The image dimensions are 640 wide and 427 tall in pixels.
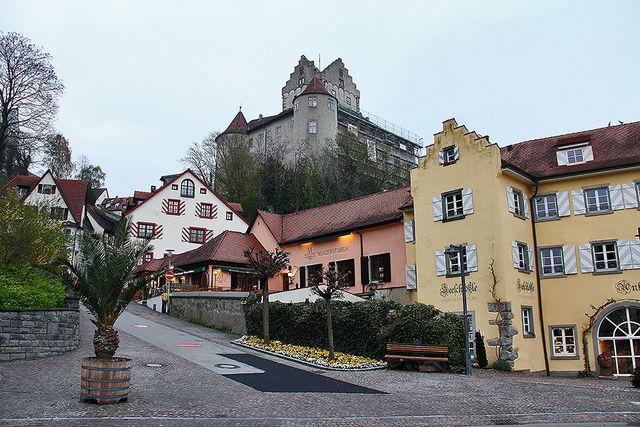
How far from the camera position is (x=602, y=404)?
1495cm

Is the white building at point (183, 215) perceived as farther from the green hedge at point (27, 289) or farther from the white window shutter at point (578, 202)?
the white window shutter at point (578, 202)

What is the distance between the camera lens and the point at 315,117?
2975 inches

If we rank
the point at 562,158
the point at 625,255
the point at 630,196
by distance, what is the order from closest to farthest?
the point at 625,255
the point at 630,196
the point at 562,158

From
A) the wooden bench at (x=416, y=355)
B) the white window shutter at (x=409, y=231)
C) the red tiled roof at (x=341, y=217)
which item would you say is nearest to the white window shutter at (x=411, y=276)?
the white window shutter at (x=409, y=231)

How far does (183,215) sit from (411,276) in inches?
1236

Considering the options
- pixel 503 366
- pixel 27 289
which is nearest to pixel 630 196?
pixel 503 366

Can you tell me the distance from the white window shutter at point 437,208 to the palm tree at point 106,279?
55.2ft

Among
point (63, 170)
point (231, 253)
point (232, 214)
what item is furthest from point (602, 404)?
point (63, 170)

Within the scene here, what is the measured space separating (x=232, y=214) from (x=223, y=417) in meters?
47.1

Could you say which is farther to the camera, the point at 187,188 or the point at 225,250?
the point at 187,188

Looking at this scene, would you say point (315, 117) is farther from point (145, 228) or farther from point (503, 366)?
point (503, 366)

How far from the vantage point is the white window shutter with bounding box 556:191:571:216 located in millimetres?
26984

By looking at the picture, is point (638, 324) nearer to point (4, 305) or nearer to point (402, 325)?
point (402, 325)

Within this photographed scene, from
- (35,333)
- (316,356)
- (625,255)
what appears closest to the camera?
(35,333)
